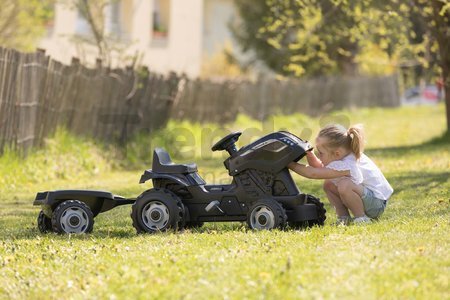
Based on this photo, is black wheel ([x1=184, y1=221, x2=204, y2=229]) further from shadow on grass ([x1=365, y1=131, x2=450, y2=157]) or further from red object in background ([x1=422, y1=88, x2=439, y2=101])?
red object in background ([x1=422, y1=88, x2=439, y2=101])

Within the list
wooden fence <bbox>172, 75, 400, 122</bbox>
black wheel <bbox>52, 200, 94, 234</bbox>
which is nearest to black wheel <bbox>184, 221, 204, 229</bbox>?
black wheel <bbox>52, 200, 94, 234</bbox>

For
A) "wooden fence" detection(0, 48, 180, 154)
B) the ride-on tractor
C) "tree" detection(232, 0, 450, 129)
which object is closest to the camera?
the ride-on tractor

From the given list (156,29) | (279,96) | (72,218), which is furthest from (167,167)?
(156,29)

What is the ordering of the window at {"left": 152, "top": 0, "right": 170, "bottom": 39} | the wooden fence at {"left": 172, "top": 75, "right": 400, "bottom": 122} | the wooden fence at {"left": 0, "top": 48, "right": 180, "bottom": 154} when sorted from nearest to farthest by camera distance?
the wooden fence at {"left": 0, "top": 48, "right": 180, "bottom": 154}
the wooden fence at {"left": 172, "top": 75, "right": 400, "bottom": 122}
the window at {"left": 152, "top": 0, "right": 170, "bottom": 39}

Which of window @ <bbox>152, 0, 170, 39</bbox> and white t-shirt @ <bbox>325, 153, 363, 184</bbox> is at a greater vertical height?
window @ <bbox>152, 0, 170, 39</bbox>

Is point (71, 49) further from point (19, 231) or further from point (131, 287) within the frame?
point (131, 287)

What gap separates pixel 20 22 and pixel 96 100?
7.12m

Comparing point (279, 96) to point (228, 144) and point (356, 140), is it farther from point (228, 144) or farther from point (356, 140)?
point (228, 144)

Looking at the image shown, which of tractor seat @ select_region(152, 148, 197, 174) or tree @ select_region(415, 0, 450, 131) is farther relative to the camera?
A: tree @ select_region(415, 0, 450, 131)

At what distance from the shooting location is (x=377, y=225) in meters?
8.07

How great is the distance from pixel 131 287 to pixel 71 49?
98.4ft

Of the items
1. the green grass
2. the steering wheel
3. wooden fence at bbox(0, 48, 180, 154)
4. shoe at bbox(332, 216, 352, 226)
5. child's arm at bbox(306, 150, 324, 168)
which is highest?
wooden fence at bbox(0, 48, 180, 154)

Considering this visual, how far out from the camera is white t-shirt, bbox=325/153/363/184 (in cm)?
851

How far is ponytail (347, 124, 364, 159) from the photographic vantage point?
8641mm
